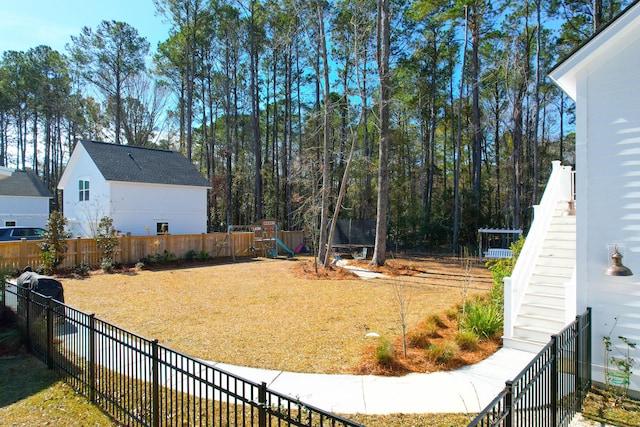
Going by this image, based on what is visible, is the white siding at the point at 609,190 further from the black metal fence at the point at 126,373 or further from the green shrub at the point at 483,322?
the black metal fence at the point at 126,373

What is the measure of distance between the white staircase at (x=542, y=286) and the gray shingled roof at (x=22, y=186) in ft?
98.3

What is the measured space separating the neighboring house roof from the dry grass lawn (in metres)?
4.32

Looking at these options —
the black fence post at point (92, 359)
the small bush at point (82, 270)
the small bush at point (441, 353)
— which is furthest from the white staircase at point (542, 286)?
the small bush at point (82, 270)

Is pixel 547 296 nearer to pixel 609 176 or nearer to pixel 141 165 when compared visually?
pixel 609 176

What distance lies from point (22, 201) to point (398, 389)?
2972 centimetres

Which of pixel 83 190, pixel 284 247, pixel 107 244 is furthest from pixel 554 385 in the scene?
pixel 83 190

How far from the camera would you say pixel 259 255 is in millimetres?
19938

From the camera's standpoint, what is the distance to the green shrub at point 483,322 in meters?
6.02

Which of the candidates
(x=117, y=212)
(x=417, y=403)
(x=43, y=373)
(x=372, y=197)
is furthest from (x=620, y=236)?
(x=372, y=197)

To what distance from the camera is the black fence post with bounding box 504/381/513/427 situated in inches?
92.7

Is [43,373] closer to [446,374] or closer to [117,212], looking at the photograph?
[446,374]

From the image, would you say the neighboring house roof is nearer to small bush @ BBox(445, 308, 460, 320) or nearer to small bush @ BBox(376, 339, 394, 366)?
small bush @ BBox(445, 308, 460, 320)

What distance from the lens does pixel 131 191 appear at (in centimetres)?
1795


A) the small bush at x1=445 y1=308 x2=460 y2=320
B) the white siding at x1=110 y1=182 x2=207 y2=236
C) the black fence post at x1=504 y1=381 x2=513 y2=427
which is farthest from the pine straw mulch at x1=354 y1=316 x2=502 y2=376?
the white siding at x1=110 y1=182 x2=207 y2=236
